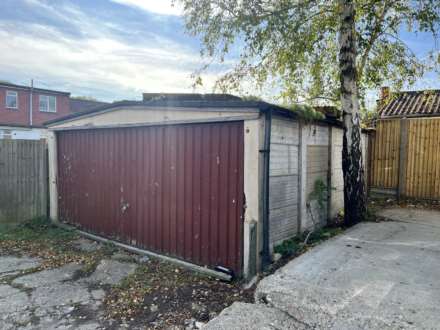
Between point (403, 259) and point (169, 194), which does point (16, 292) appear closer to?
point (169, 194)

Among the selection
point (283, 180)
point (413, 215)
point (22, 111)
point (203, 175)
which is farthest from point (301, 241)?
point (22, 111)

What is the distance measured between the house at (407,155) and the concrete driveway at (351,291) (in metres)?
4.43

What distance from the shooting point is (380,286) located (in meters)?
2.90

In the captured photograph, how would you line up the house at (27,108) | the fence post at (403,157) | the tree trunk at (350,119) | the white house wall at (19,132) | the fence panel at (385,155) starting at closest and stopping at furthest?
the tree trunk at (350,119), the fence post at (403,157), the fence panel at (385,155), the white house wall at (19,132), the house at (27,108)

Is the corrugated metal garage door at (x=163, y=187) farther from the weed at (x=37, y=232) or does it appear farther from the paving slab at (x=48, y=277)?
the paving slab at (x=48, y=277)

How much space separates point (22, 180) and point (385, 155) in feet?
30.9

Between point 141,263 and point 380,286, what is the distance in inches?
127

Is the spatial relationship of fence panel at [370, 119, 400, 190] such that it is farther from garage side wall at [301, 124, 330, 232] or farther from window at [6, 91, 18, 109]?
window at [6, 91, 18, 109]

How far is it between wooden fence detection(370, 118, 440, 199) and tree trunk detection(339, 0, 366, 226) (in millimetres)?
3827

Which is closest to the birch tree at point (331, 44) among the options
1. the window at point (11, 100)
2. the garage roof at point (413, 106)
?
the garage roof at point (413, 106)

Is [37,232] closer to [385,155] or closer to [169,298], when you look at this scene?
[169,298]

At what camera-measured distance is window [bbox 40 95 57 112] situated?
20261 mm

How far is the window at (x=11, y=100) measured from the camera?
18.6 metres

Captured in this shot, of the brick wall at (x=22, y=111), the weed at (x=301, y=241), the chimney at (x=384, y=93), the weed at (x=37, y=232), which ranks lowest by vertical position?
the weed at (x=37, y=232)
